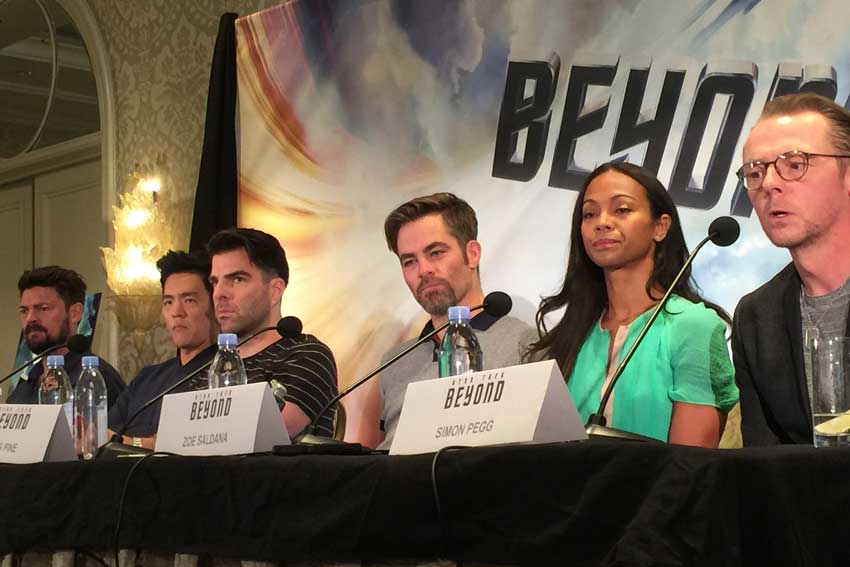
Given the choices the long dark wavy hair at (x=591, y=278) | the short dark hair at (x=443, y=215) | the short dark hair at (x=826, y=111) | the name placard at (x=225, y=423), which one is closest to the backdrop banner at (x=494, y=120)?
the short dark hair at (x=443, y=215)

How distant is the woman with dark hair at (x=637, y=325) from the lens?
2.21m

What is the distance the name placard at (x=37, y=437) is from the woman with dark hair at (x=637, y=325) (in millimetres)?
914

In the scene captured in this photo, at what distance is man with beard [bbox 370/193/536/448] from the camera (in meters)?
2.88

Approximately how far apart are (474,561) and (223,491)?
0.44 meters

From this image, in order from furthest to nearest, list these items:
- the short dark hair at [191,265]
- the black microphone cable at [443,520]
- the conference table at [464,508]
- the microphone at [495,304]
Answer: the short dark hair at [191,265]
the microphone at [495,304]
the black microphone cable at [443,520]
the conference table at [464,508]

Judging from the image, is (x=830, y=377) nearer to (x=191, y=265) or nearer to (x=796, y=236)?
(x=796, y=236)

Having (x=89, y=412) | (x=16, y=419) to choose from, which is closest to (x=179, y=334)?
(x=89, y=412)

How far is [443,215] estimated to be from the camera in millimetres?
3021

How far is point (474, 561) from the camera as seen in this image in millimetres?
1394

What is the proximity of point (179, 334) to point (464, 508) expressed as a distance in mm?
2082

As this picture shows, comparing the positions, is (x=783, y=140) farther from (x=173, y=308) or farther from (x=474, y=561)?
(x=173, y=308)

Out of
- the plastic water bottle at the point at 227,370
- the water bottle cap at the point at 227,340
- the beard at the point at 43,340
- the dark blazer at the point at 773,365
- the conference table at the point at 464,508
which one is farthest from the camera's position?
the beard at the point at 43,340

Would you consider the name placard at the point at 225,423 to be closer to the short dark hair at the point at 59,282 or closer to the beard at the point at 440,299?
the beard at the point at 440,299

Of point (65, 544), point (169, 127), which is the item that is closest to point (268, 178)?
point (169, 127)
